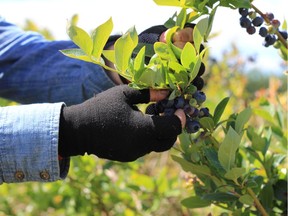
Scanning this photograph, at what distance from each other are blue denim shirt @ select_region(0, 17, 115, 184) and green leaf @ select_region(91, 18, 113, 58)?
164 mm

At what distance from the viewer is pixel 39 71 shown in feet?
5.24

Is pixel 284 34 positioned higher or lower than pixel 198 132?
higher

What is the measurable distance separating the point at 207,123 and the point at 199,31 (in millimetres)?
188

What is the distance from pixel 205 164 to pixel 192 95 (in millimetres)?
219

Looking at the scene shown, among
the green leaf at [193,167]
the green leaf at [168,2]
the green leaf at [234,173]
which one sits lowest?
the green leaf at [193,167]

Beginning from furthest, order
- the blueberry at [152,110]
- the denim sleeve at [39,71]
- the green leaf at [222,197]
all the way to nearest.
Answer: the denim sleeve at [39,71]
the green leaf at [222,197]
the blueberry at [152,110]

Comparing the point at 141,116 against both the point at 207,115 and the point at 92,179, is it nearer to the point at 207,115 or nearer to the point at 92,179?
the point at 207,115

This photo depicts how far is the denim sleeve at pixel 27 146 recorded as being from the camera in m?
1.06

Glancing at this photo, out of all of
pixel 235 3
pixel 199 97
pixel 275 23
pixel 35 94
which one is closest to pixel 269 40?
pixel 275 23

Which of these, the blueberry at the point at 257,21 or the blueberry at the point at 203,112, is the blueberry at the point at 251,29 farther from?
the blueberry at the point at 203,112

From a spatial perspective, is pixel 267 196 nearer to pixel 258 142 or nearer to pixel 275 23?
pixel 258 142

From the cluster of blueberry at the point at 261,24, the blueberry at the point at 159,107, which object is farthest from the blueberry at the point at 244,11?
the blueberry at the point at 159,107

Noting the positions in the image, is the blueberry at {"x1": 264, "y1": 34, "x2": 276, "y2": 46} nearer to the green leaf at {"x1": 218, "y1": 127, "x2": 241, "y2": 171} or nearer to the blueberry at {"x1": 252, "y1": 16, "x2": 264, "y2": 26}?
the blueberry at {"x1": 252, "y1": 16, "x2": 264, "y2": 26}

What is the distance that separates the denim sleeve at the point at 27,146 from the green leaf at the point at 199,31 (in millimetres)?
280
